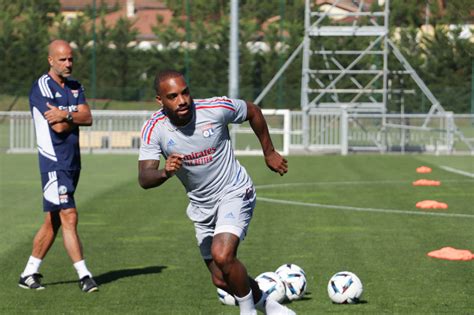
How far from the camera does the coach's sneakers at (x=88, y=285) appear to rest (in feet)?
34.7

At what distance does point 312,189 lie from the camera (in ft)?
71.3

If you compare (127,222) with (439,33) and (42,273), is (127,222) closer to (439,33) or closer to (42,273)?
(42,273)

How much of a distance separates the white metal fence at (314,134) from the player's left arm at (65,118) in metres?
23.4

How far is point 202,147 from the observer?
8547 millimetres

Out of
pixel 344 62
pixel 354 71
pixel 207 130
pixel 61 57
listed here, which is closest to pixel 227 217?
pixel 207 130

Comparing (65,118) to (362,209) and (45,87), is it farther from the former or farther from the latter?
(362,209)

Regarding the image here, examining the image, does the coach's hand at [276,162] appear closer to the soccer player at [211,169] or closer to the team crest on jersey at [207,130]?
the soccer player at [211,169]

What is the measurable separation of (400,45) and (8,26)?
1715 centimetres

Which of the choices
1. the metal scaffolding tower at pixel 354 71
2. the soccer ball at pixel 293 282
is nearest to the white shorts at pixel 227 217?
the soccer ball at pixel 293 282

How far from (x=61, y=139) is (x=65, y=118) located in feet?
0.84

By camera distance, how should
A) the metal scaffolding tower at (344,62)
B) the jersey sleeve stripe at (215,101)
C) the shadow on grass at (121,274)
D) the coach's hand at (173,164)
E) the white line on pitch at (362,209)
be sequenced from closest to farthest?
the coach's hand at (173,164) → the jersey sleeve stripe at (215,101) → the shadow on grass at (121,274) → the white line on pitch at (362,209) → the metal scaffolding tower at (344,62)

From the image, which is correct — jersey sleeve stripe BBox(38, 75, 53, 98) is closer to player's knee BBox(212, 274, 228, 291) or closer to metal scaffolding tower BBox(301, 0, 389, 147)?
player's knee BBox(212, 274, 228, 291)

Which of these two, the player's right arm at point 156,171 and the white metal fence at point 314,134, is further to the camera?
the white metal fence at point 314,134

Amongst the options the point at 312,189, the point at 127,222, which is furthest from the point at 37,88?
the point at 312,189
